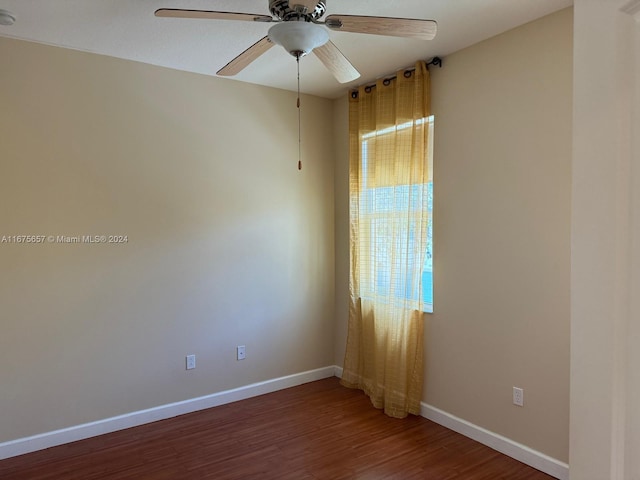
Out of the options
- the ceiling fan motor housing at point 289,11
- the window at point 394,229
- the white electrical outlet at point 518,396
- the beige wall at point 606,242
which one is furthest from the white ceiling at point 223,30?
the white electrical outlet at point 518,396

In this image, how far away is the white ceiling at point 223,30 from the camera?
2.32m

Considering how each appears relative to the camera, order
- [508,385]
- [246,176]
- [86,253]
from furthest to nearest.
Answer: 1. [246,176]
2. [86,253]
3. [508,385]

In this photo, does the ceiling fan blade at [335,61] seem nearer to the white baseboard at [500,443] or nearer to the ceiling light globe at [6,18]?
the ceiling light globe at [6,18]

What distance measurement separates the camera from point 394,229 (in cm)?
338

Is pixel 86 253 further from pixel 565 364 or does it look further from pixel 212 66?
pixel 565 364

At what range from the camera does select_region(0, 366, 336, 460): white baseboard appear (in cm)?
278

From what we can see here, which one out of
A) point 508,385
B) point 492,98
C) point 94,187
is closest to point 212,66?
point 94,187

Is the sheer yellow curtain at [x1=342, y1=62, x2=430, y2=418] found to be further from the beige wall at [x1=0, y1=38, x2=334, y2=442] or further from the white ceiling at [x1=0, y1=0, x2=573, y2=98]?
the beige wall at [x1=0, y1=38, x2=334, y2=442]

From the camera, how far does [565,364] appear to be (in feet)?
7.96

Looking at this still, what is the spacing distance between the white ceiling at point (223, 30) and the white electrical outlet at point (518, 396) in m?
2.29

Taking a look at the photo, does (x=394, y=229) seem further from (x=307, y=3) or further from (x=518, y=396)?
(x=307, y=3)

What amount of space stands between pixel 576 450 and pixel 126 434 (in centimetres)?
315

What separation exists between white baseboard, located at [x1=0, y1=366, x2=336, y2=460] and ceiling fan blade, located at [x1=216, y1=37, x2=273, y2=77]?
2546 mm

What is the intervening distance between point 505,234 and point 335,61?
60.6 inches
